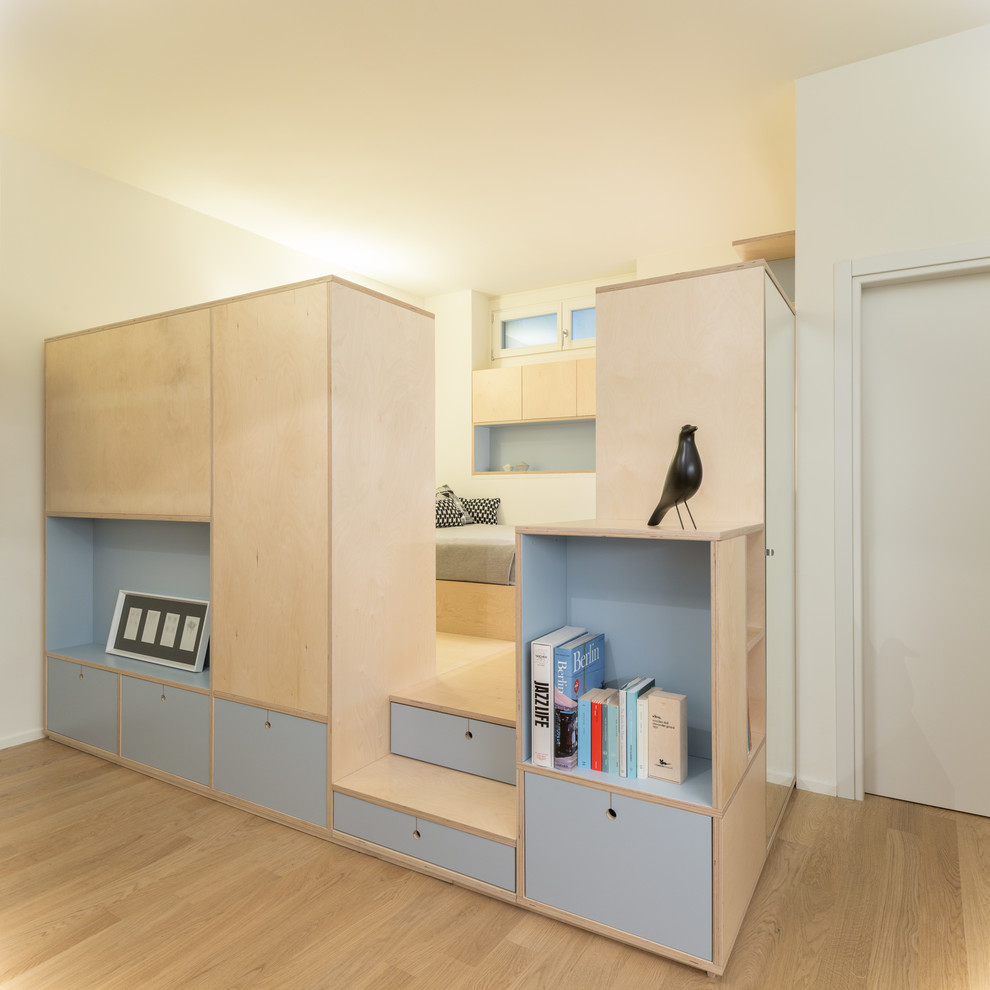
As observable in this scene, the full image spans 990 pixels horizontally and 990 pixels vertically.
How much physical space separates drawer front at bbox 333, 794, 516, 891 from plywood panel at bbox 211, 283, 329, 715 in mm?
356

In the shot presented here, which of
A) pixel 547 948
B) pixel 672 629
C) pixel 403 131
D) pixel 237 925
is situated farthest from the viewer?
pixel 403 131

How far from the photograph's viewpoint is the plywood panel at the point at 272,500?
7.18 feet

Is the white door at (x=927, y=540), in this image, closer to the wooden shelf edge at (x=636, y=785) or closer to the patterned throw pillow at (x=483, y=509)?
the wooden shelf edge at (x=636, y=785)

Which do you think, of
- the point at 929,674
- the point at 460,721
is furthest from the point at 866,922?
the point at 460,721

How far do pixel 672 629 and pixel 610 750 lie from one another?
1.29ft

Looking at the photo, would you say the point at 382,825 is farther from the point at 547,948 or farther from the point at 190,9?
the point at 190,9

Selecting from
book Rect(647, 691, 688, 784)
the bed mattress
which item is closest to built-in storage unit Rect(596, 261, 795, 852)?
book Rect(647, 691, 688, 784)

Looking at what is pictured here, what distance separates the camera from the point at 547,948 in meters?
1.63

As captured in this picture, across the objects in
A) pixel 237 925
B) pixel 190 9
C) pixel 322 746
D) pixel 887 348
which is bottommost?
pixel 237 925

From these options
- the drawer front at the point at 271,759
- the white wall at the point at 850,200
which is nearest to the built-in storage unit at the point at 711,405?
the white wall at the point at 850,200

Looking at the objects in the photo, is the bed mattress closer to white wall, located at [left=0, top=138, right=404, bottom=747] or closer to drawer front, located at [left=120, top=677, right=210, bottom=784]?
drawer front, located at [left=120, top=677, right=210, bottom=784]

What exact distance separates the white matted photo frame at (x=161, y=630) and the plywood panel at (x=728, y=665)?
2.10m

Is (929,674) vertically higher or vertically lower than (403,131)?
lower

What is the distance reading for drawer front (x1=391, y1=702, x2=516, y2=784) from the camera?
218 centimetres
